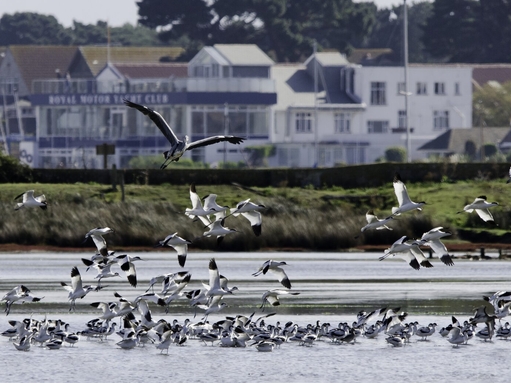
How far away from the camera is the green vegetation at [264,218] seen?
4025cm

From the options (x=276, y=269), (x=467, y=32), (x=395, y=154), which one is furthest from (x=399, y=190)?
(x=467, y=32)

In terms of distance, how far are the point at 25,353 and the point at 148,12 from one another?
96138 millimetres

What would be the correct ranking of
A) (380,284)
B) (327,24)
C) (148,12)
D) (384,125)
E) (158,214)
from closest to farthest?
(380,284) < (158,214) < (384,125) < (148,12) < (327,24)

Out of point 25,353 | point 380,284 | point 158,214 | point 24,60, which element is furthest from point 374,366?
point 24,60

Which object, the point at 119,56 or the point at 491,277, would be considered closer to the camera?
the point at 491,277

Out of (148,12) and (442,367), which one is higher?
(148,12)

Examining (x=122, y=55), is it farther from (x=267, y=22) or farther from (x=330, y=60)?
(x=330, y=60)

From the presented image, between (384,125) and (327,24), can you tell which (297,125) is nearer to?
(384,125)

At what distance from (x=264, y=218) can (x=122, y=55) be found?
81.0m

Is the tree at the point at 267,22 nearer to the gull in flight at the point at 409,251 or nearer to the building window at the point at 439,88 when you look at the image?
the building window at the point at 439,88

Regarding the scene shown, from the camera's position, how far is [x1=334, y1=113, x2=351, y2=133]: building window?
97.0m

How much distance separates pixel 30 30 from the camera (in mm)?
166625

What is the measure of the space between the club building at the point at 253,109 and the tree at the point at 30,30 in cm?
6134

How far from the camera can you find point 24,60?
125m
